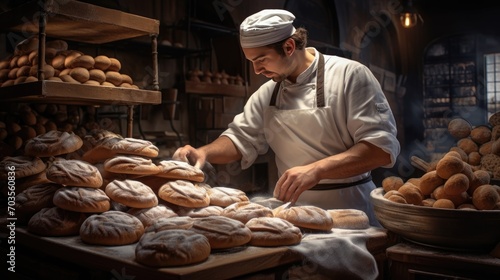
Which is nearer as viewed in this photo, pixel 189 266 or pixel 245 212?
pixel 189 266

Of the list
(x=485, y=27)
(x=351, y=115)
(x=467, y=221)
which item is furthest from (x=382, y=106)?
(x=485, y=27)

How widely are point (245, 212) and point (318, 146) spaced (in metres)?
1.08

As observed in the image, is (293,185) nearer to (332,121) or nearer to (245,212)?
(245,212)

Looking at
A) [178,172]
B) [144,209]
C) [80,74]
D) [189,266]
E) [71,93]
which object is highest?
[80,74]

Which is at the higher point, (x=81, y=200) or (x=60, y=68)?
(x=60, y=68)

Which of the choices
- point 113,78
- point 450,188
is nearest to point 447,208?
point 450,188

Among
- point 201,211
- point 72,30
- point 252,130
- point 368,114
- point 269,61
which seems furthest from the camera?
point 252,130

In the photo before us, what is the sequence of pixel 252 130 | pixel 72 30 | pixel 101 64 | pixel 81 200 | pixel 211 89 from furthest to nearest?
pixel 211 89
pixel 252 130
pixel 72 30
pixel 101 64
pixel 81 200

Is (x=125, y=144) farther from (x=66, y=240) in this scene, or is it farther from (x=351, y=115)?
(x=351, y=115)

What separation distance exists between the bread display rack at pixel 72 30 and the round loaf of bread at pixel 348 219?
4.93 ft

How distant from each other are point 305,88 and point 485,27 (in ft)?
35.3

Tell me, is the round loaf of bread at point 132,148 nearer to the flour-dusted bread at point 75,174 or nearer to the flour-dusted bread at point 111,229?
the flour-dusted bread at point 75,174

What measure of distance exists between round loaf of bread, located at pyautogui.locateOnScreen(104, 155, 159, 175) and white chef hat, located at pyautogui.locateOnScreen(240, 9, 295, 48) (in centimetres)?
94

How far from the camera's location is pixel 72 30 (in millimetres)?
3029
